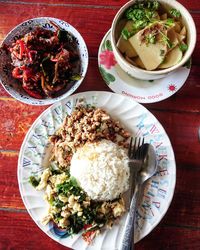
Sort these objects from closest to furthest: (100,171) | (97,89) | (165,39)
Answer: (165,39), (100,171), (97,89)

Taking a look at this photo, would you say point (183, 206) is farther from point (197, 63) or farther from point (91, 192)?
point (197, 63)

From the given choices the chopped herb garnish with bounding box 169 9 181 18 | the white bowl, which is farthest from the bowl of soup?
the white bowl

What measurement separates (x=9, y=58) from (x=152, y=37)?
536 mm

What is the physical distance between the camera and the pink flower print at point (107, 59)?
1384 millimetres

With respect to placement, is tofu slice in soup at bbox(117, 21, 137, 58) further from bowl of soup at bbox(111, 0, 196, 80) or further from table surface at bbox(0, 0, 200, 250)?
table surface at bbox(0, 0, 200, 250)

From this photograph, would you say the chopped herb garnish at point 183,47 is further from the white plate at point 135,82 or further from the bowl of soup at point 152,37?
the white plate at point 135,82

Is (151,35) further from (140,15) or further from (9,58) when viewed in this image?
(9,58)

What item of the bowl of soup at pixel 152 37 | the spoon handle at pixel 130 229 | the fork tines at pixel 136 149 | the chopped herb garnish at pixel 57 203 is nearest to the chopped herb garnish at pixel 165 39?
the bowl of soup at pixel 152 37

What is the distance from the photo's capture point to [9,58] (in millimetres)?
1391

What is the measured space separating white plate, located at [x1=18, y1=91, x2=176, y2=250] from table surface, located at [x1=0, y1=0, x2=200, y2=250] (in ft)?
0.29

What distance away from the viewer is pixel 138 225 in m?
1.32

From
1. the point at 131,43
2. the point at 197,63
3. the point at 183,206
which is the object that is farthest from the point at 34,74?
the point at 183,206

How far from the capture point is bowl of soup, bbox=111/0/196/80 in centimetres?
124

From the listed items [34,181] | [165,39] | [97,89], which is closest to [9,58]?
[97,89]
